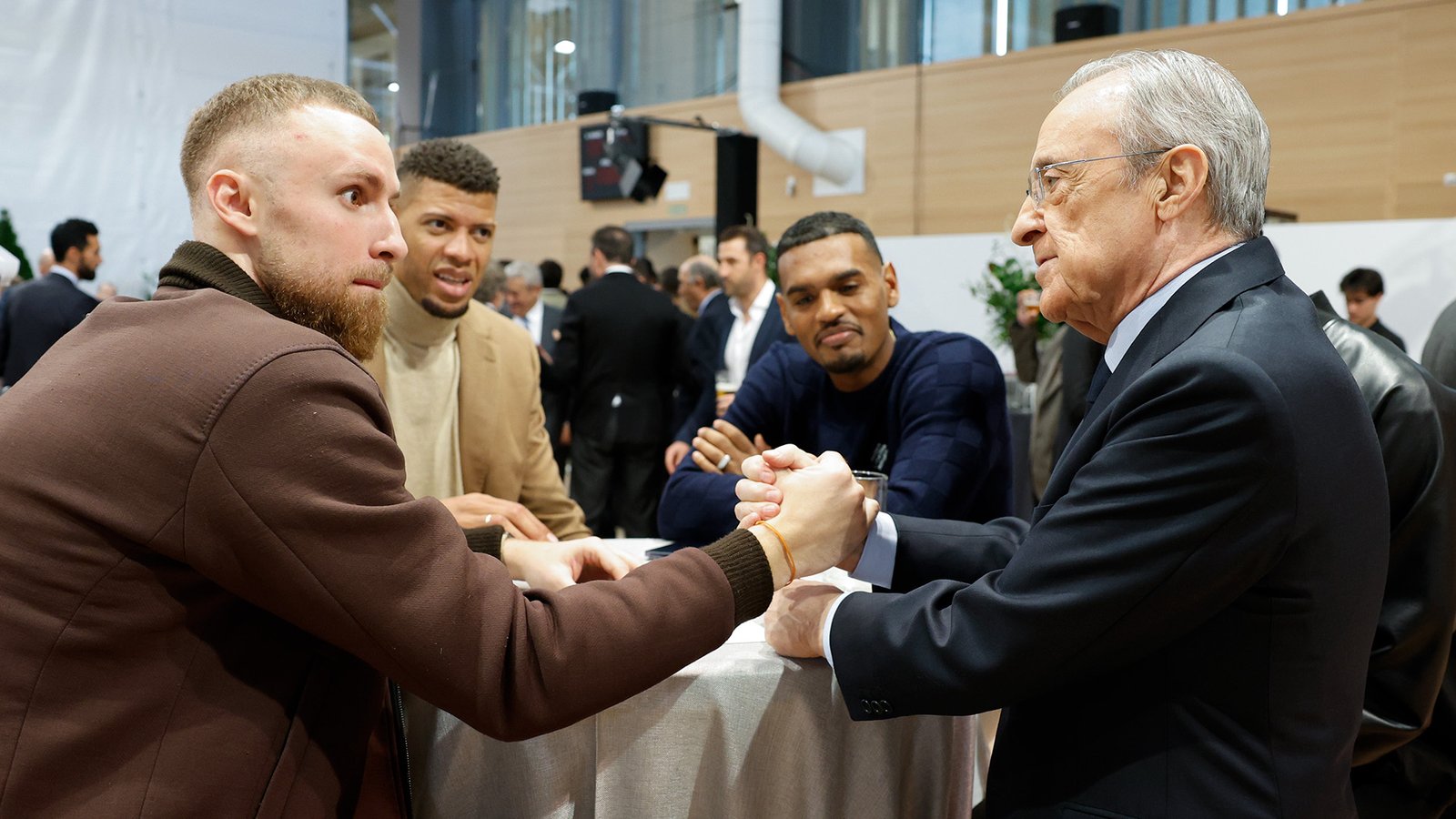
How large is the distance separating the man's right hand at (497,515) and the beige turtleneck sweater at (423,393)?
1.21 ft

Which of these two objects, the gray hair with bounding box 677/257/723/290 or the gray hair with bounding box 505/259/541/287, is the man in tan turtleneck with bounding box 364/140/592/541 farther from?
the gray hair with bounding box 677/257/723/290

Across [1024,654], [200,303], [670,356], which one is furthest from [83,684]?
[670,356]

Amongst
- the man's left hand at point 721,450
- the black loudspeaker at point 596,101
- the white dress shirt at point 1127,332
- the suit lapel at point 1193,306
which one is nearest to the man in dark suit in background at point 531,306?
the man's left hand at point 721,450

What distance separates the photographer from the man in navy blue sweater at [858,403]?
7.41 feet

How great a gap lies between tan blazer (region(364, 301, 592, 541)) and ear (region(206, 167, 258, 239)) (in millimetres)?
1106

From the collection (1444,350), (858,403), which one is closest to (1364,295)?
(1444,350)

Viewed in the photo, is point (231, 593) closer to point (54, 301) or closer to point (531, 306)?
point (54, 301)

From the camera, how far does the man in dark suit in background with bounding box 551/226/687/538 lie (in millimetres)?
5465

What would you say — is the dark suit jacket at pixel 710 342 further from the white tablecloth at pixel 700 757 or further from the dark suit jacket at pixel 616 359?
the white tablecloth at pixel 700 757

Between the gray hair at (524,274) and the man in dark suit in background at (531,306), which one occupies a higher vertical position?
the gray hair at (524,274)

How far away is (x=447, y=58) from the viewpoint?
556 inches

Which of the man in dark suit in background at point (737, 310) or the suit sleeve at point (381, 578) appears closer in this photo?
the suit sleeve at point (381, 578)

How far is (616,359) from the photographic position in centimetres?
544

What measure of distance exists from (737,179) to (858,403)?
8718 mm
